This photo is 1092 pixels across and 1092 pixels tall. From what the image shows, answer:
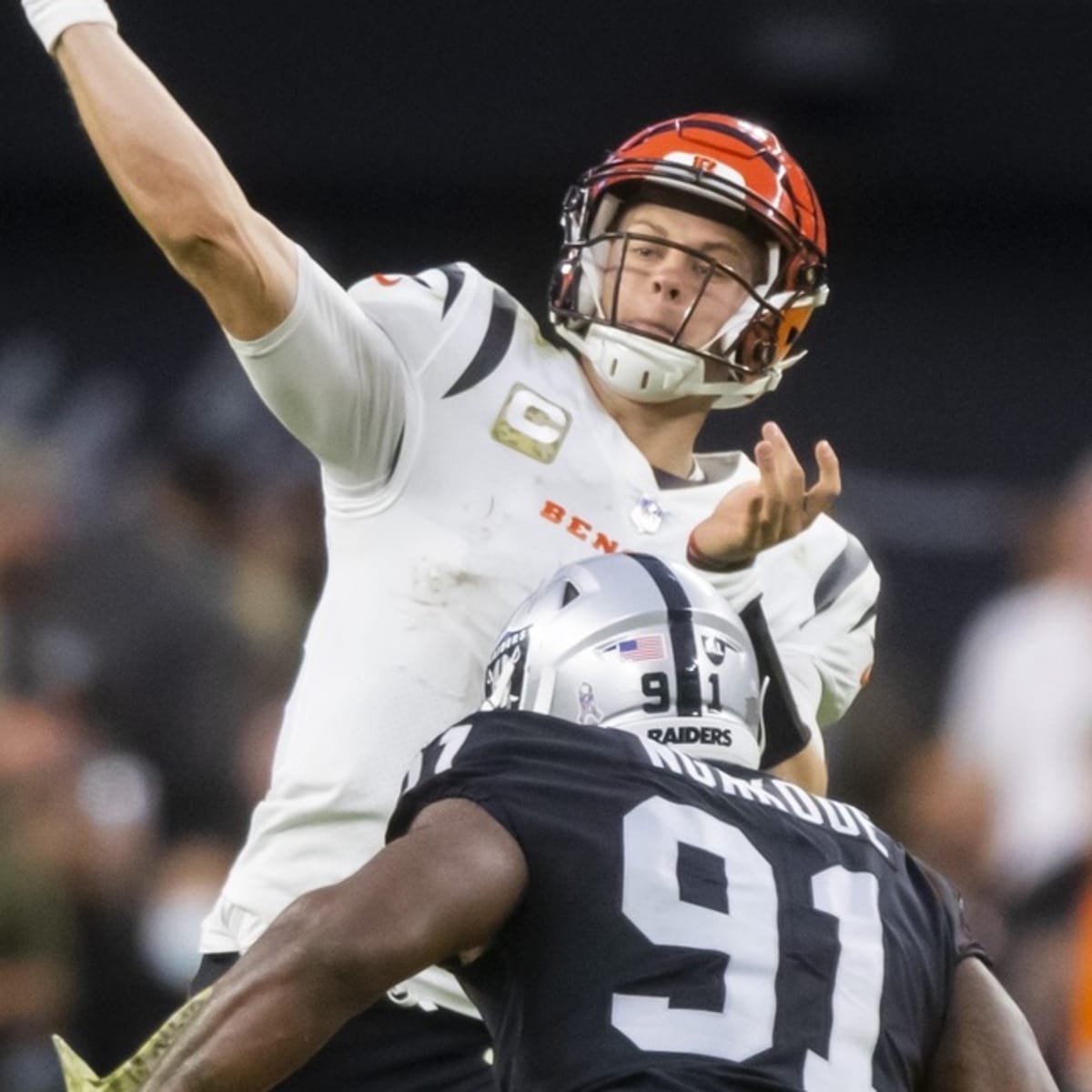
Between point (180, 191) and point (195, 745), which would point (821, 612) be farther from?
point (195, 745)

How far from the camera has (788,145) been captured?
9914mm

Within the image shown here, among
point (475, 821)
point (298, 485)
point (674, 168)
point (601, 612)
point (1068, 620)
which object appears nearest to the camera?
point (475, 821)

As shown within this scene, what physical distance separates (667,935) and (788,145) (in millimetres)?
7375

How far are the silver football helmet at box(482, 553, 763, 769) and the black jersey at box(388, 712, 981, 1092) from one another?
87 mm

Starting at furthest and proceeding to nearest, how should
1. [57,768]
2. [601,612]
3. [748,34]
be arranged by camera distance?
1. [748,34]
2. [57,768]
3. [601,612]

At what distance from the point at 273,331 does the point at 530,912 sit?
3.27 ft

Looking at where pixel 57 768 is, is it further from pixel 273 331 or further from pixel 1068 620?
pixel 273 331

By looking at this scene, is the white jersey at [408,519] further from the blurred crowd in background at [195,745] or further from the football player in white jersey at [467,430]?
the blurred crowd in background at [195,745]

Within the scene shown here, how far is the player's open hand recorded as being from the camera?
3570 millimetres

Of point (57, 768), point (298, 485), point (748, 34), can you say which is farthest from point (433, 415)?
point (748, 34)

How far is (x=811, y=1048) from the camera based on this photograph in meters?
2.85

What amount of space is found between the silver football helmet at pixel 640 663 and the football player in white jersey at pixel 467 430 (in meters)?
0.46

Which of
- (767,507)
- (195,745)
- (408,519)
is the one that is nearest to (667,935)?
(767,507)

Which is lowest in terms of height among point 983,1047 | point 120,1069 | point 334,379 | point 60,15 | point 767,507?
point 120,1069
